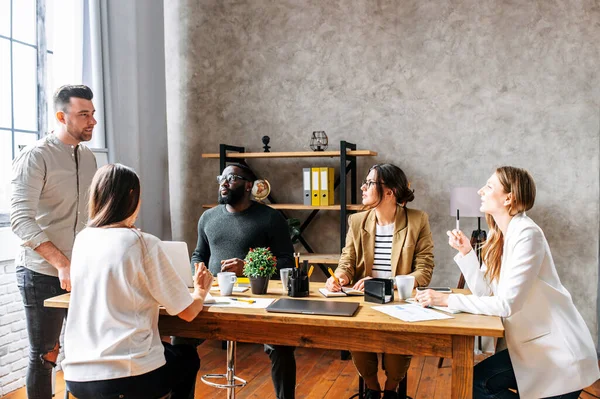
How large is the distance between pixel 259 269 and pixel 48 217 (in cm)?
119

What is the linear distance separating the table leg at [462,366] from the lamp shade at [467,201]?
2.19 m

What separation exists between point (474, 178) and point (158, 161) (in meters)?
2.63

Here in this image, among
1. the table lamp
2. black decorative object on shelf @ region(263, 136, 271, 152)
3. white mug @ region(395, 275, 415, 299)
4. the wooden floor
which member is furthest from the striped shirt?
black decorative object on shelf @ region(263, 136, 271, 152)

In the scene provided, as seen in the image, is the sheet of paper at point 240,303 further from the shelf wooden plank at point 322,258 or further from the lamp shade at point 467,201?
the lamp shade at point 467,201

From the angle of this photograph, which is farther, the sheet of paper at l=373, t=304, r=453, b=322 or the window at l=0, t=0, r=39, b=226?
the window at l=0, t=0, r=39, b=226

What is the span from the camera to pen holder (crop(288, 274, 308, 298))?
2338 millimetres

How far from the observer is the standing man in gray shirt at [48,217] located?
8.67 feet

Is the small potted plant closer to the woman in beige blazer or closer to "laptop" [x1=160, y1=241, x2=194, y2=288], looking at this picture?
"laptop" [x1=160, y1=241, x2=194, y2=288]

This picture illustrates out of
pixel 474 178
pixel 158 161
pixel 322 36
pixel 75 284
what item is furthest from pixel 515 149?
pixel 75 284

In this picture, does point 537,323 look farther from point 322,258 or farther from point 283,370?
point 322,258

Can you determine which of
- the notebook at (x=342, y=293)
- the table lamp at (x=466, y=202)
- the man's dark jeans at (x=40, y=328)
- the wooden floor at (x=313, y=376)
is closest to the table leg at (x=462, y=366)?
the notebook at (x=342, y=293)

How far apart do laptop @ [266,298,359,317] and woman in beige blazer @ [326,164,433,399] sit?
598mm

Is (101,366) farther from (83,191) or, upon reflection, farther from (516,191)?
(516,191)

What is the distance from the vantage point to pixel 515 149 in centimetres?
417
